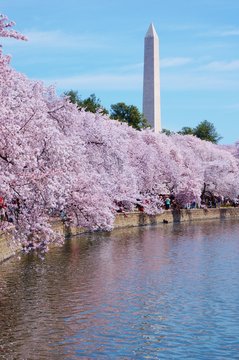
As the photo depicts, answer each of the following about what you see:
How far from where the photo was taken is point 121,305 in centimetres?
2223

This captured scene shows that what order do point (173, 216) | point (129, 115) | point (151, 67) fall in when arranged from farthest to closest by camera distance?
point (129, 115) → point (151, 67) → point (173, 216)

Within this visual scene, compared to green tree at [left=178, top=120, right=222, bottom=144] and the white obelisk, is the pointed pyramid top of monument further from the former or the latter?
green tree at [left=178, top=120, right=222, bottom=144]

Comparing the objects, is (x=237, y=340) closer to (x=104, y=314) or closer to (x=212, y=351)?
(x=212, y=351)

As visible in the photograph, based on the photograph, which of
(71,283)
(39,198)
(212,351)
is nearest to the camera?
(212,351)

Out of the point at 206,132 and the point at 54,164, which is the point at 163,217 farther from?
the point at 206,132

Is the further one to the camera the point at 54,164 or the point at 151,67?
the point at 151,67

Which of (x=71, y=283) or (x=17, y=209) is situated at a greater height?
(x=17, y=209)

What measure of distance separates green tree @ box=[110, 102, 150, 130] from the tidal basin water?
52842 mm

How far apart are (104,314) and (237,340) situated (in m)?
4.59

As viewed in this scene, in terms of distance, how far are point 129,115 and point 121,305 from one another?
7252 centimetres

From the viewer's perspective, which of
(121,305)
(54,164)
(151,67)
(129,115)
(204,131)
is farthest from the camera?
(204,131)

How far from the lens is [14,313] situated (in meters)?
21.0

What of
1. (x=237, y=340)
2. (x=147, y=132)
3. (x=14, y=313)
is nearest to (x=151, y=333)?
(x=237, y=340)

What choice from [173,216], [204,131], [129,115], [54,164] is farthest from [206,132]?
[54,164]
